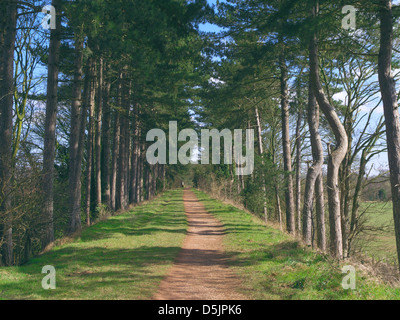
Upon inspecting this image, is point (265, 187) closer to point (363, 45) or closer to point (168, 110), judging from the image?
point (363, 45)

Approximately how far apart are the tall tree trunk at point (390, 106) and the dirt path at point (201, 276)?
4566 mm

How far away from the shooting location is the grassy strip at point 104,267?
6.46m

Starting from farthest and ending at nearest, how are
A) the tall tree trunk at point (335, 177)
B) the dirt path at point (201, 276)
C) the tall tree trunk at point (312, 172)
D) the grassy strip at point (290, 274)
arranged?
1. the tall tree trunk at point (312, 172)
2. the tall tree trunk at point (335, 177)
3. the dirt path at point (201, 276)
4. the grassy strip at point (290, 274)

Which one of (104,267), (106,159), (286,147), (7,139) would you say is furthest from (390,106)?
(106,159)

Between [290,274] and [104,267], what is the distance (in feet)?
14.9

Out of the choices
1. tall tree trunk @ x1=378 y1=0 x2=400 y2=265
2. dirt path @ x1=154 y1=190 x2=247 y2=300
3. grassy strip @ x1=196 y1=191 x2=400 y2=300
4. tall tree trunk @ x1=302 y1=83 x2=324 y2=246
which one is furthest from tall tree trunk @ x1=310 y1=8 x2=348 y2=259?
dirt path @ x1=154 y1=190 x2=247 y2=300

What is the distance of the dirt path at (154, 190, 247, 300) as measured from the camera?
662 centimetres

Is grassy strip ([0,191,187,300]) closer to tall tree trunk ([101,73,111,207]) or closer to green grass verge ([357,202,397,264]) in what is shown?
tall tree trunk ([101,73,111,207])

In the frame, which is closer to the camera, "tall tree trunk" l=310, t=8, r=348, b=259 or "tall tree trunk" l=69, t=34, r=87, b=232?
"tall tree trunk" l=310, t=8, r=348, b=259

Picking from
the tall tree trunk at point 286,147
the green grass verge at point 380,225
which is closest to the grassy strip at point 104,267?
the tall tree trunk at point 286,147

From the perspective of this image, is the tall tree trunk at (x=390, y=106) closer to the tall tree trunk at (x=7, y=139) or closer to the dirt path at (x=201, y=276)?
the dirt path at (x=201, y=276)

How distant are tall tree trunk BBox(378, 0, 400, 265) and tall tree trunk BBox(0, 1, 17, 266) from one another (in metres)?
9.77

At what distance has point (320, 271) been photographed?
7352mm
